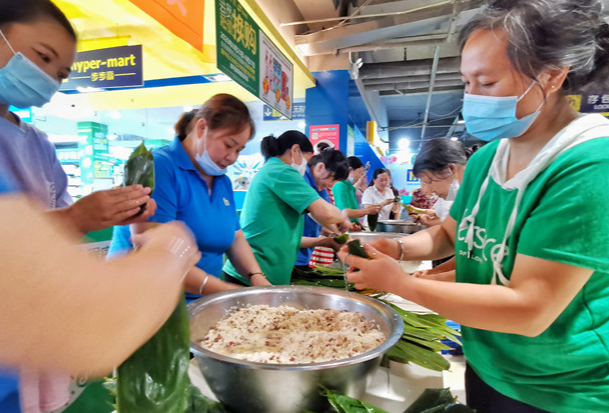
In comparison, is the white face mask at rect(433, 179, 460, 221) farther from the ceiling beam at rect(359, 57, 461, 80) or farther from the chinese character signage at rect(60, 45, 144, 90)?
the ceiling beam at rect(359, 57, 461, 80)

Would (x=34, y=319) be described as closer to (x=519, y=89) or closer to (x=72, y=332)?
(x=72, y=332)

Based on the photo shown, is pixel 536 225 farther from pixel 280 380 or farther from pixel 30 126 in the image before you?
pixel 30 126

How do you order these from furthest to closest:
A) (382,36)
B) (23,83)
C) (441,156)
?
(382,36), (441,156), (23,83)

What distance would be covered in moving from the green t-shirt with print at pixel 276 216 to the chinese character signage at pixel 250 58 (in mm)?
1203

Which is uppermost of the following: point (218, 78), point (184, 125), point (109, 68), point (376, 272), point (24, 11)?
point (218, 78)

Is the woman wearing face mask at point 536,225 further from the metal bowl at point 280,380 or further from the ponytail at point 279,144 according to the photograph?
the ponytail at point 279,144

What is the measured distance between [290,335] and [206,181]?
1.06m

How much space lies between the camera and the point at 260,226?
2.48m

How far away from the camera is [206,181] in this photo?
6.39 ft

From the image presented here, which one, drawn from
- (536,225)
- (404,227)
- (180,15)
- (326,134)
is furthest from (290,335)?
(326,134)

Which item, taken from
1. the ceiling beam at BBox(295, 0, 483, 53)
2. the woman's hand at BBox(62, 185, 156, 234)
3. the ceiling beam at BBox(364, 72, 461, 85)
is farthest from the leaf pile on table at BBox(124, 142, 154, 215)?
the ceiling beam at BBox(364, 72, 461, 85)

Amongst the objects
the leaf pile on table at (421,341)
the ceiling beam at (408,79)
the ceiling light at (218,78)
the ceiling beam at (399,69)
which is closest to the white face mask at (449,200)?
the leaf pile on table at (421,341)

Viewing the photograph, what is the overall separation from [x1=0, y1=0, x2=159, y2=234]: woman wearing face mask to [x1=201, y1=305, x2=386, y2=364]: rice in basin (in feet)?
1.80

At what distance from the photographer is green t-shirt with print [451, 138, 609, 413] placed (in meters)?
0.74
